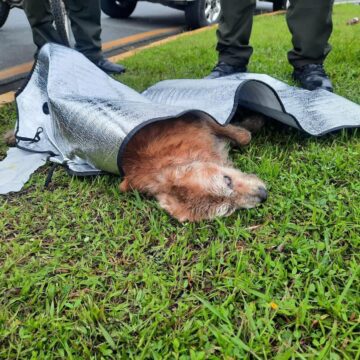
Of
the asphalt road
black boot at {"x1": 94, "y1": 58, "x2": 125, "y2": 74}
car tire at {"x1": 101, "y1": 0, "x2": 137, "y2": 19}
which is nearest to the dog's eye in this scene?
black boot at {"x1": 94, "y1": 58, "x2": 125, "y2": 74}

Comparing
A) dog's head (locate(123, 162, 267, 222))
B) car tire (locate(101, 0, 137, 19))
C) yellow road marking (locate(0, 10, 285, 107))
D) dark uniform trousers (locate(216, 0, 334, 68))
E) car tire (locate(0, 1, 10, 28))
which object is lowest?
car tire (locate(101, 0, 137, 19))

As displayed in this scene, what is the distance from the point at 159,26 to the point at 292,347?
28.6ft

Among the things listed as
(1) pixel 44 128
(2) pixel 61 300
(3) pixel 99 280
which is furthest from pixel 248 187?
(1) pixel 44 128

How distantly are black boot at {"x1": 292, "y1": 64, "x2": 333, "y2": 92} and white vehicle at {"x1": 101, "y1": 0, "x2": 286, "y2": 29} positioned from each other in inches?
208

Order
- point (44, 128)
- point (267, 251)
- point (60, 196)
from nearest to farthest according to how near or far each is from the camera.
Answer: point (267, 251) → point (60, 196) → point (44, 128)

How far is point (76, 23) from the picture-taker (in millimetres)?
4875

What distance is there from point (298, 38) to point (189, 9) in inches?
216

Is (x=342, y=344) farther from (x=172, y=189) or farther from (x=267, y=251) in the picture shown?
(x=172, y=189)

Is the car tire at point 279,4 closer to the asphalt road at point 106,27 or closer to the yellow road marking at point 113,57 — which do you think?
the asphalt road at point 106,27

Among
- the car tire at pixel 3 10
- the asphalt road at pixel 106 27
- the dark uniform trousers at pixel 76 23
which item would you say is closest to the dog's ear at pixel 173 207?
the dark uniform trousers at pixel 76 23

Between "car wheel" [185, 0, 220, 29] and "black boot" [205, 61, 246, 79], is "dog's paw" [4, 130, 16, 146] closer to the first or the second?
"black boot" [205, 61, 246, 79]

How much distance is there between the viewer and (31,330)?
66.2 inches

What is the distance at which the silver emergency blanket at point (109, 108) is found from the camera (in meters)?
2.46

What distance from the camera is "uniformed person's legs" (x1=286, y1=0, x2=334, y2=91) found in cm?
359
